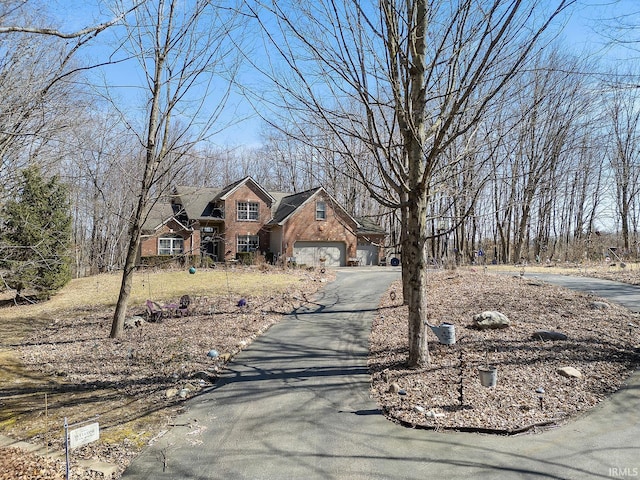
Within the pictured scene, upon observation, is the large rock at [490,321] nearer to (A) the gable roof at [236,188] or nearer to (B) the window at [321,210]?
(B) the window at [321,210]

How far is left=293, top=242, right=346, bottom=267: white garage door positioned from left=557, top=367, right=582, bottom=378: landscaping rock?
2269 cm

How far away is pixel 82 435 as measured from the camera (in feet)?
11.3

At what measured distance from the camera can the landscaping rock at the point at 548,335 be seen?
23.1ft

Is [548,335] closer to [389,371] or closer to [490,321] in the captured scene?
[490,321]

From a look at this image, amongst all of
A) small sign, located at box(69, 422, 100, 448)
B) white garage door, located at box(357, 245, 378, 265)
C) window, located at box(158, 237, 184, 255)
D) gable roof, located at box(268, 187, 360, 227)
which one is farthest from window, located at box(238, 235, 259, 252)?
small sign, located at box(69, 422, 100, 448)

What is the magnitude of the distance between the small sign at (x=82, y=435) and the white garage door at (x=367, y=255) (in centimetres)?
2731

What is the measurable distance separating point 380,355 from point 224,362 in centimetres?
301

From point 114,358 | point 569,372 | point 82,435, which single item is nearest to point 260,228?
point 114,358

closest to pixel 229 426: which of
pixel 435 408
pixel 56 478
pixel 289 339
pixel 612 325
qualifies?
pixel 56 478

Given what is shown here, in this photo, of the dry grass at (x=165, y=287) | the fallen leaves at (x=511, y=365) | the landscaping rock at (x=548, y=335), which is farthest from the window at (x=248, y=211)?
the landscaping rock at (x=548, y=335)

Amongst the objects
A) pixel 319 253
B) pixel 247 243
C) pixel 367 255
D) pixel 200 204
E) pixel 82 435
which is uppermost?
pixel 200 204

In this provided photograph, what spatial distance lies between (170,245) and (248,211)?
5965mm

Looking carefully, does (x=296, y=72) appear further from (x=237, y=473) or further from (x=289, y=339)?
(x=289, y=339)

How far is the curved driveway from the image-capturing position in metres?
3.76
